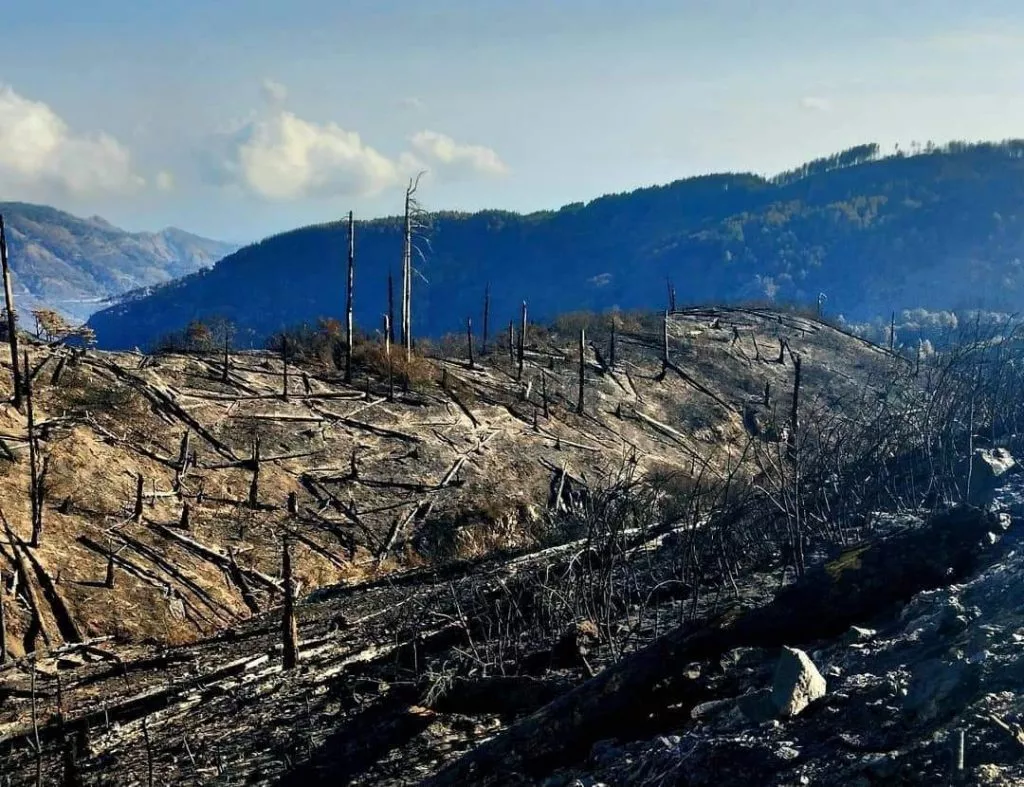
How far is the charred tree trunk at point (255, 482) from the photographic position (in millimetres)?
24016

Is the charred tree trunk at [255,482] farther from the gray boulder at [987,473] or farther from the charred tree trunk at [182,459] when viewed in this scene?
the gray boulder at [987,473]

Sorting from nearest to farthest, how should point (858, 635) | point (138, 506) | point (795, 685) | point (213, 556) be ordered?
point (795, 685) → point (858, 635) → point (213, 556) → point (138, 506)

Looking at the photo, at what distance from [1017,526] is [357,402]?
24.7 metres

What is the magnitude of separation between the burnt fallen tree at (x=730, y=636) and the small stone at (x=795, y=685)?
4.17ft

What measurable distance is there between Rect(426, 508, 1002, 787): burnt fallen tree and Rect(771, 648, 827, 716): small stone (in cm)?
127

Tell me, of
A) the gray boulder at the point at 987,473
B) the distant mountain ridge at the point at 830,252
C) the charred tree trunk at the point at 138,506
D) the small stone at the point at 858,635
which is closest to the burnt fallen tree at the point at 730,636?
the small stone at the point at 858,635

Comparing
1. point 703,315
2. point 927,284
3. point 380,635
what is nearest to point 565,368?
point 703,315

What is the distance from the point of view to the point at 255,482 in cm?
2453

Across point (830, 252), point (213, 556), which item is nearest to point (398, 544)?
point (213, 556)

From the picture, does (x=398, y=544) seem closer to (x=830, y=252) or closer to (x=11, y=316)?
(x=11, y=316)

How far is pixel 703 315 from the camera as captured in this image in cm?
5572

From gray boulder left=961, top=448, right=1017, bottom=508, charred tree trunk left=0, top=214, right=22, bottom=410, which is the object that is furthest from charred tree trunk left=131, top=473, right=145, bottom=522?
gray boulder left=961, top=448, right=1017, bottom=508

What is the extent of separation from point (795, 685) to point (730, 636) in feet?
6.25

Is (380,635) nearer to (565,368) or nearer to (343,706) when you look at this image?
(343,706)
